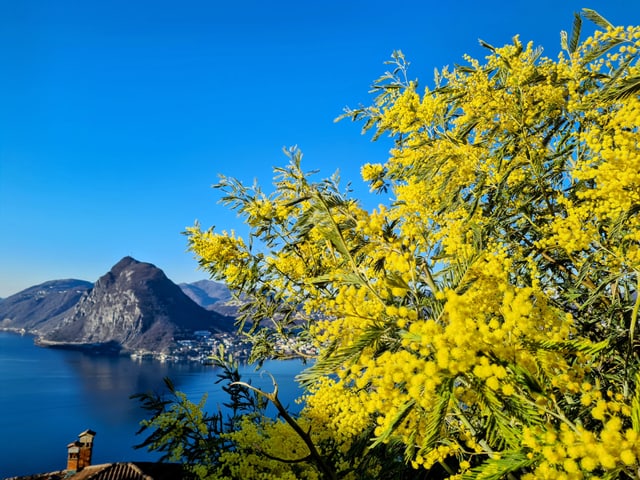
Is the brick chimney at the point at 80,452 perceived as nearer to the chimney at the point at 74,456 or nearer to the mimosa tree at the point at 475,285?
the chimney at the point at 74,456

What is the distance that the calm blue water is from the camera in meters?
42.5

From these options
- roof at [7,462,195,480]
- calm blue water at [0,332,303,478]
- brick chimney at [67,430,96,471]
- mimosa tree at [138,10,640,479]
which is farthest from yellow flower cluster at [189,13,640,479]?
calm blue water at [0,332,303,478]

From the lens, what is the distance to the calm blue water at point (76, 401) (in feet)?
139

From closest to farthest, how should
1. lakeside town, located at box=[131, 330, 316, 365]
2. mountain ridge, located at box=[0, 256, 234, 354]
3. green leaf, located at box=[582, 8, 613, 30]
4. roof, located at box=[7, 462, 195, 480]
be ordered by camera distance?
green leaf, located at box=[582, 8, 613, 30]
roof, located at box=[7, 462, 195, 480]
lakeside town, located at box=[131, 330, 316, 365]
mountain ridge, located at box=[0, 256, 234, 354]

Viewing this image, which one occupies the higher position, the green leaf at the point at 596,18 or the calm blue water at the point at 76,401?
the green leaf at the point at 596,18

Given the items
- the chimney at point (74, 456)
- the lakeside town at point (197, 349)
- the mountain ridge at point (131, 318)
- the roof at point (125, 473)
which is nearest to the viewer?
the roof at point (125, 473)

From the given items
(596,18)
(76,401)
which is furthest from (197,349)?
(596,18)

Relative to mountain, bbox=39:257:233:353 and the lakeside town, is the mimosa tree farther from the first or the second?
mountain, bbox=39:257:233:353

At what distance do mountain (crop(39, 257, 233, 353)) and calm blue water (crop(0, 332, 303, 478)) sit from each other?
29.7 meters

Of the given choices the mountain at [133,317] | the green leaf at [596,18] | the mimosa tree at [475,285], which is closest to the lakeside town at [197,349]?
the mountain at [133,317]

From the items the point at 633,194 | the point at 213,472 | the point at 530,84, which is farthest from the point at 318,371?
the point at 213,472

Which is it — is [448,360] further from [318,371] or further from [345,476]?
[345,476]

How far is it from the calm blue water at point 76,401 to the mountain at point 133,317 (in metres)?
29.7

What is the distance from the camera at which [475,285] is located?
7.89 feet
